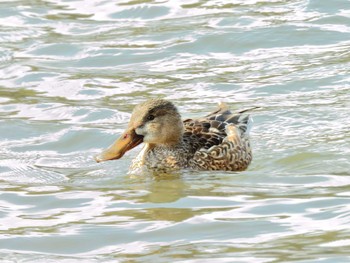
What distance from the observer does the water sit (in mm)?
10180

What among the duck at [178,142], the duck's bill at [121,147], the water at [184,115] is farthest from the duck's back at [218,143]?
the duck's bill at [121,147]

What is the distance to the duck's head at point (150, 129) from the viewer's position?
12484mm

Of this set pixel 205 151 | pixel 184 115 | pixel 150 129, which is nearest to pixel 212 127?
pixel 205 151

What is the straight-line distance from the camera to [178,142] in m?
13.0

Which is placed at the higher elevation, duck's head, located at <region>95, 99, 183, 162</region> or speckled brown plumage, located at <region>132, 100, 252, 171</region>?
duck's head, located at <region>95, 99, 183, 162</region>

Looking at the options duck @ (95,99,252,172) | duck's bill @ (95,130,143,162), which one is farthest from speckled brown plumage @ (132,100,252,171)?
Answer: duck's bill @ (95,130,143,162)

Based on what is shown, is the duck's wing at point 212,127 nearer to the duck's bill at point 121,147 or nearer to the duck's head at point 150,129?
the duck's head at point 150,129

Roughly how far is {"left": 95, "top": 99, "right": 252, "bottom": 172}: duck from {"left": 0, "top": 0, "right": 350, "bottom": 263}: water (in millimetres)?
179

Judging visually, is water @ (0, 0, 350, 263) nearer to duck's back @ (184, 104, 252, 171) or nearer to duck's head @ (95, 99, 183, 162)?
duck's back @ (184, 104, 252, 171)

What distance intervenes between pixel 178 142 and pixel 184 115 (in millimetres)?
1905

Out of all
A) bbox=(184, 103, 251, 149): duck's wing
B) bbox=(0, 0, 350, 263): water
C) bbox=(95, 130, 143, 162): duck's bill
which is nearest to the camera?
bbox=(0, 0, 350, 263): water

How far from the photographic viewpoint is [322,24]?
17.7m

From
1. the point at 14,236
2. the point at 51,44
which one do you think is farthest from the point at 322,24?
the point at 14,236

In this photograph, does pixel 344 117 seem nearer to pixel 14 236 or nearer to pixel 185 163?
pixel 185 163
